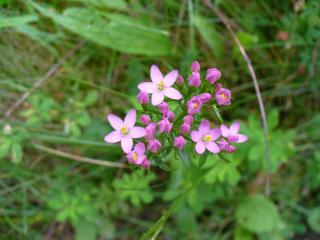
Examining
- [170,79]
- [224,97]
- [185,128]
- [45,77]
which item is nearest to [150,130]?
[185,128]

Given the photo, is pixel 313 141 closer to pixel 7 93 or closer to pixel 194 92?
pixel 194 92

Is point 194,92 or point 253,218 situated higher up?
point 194,92

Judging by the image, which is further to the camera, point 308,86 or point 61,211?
point 308,86

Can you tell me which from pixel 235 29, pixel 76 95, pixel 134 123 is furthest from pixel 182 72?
pixel 134 123

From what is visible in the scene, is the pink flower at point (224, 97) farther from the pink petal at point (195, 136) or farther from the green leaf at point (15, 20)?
the green leaf at point (15, 20)

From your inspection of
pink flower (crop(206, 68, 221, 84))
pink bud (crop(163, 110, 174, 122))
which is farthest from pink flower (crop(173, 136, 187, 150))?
pink flower (crop(206, 68, 221, 84))

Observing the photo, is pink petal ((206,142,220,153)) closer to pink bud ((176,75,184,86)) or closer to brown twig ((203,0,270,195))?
pink bud ((176,75,184,86))
